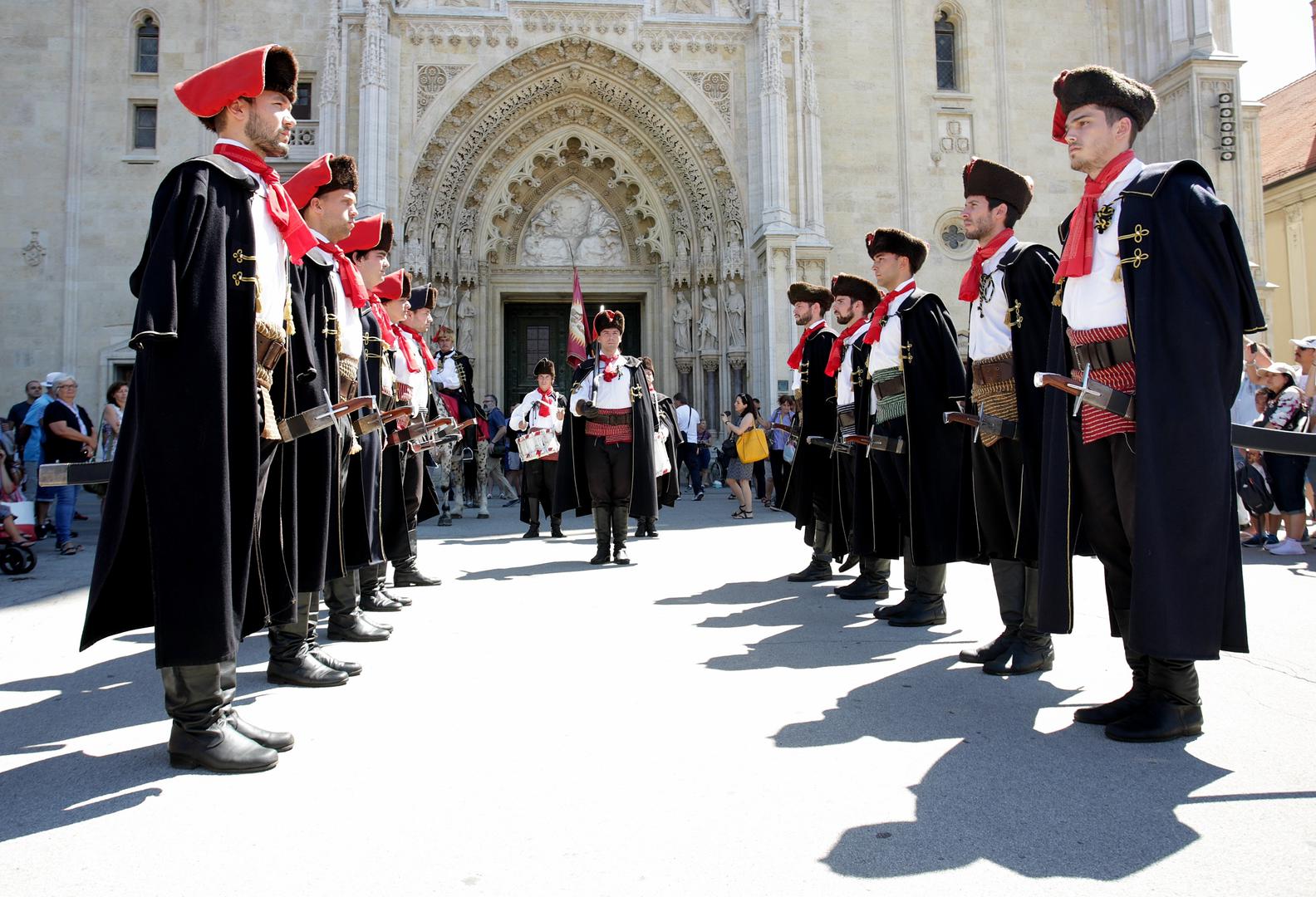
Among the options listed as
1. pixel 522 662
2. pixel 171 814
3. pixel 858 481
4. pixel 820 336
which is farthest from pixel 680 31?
pixel 171 814

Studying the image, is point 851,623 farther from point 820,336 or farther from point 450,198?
point 450,198

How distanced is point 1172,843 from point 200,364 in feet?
10.1

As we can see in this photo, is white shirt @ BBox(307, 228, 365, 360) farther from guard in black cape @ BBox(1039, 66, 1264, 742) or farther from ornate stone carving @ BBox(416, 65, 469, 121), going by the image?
ornate stone carving @ BBox(416, 65, 469, 121)

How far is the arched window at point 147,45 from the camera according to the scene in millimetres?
19094

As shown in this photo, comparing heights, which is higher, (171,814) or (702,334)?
(702,334)

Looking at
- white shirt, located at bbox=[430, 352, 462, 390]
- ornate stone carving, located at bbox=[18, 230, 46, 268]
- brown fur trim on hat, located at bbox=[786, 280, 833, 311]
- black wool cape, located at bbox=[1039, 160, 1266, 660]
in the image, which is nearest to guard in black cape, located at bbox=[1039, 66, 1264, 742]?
black wool cape, located at bbox=[1039, 160, 1266, 660]

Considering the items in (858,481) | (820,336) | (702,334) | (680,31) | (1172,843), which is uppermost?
(680,31)

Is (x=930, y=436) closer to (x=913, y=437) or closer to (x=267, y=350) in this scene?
(x=913, y=437)

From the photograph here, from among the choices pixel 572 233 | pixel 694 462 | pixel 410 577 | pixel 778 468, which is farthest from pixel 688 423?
pixel 410 577

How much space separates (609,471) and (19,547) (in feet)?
16.6

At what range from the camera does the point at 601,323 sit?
8.88 m

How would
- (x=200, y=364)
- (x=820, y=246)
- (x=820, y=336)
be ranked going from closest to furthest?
(x=200, y=364) → (x=820, y=336) → (x=820, y=246)

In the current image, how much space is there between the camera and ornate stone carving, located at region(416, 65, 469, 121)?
18391 mm

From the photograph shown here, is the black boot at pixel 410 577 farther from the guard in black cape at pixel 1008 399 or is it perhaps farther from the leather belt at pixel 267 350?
the guard in black cape at pixel 1008 399
